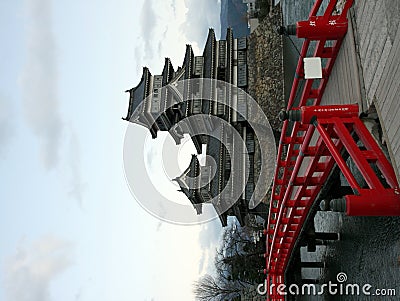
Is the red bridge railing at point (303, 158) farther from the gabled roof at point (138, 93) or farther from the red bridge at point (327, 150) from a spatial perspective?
the gabled roof at point (138, 93)

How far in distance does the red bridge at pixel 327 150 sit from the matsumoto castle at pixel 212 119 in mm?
4783

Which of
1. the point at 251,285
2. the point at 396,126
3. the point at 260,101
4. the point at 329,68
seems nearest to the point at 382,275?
the point at 329,68

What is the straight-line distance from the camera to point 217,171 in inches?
733

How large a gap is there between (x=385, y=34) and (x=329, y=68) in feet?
8.68

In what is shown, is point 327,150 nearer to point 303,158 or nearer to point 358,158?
point 303,158

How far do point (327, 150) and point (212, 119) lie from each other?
32.8 feet

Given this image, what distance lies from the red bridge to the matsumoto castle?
15.7 ft

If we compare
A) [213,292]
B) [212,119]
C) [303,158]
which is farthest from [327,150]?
[213,292]

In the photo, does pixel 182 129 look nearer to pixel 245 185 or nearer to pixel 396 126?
pixel 245 185

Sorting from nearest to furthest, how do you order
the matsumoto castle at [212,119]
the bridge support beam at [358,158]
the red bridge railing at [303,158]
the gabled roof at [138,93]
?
1. the bridge support beam at [358,158]
2. the red bridge railing at [303,158]
3. the matsumoto castle at [212,119]
4. the gabled roof at [138,93]

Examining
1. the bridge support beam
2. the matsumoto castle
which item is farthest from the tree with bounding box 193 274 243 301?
the bridge support beam

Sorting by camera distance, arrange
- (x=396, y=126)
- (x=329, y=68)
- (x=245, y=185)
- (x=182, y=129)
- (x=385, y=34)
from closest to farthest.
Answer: (x=396, y=126), (x=385, y=34), (x=329, y=68), (x=245, y=185), (x=182, y=129)

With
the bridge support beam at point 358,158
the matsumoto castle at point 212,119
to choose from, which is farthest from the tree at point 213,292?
the bridge support beam at point 358,158

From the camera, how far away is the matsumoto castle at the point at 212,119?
1800 cm
